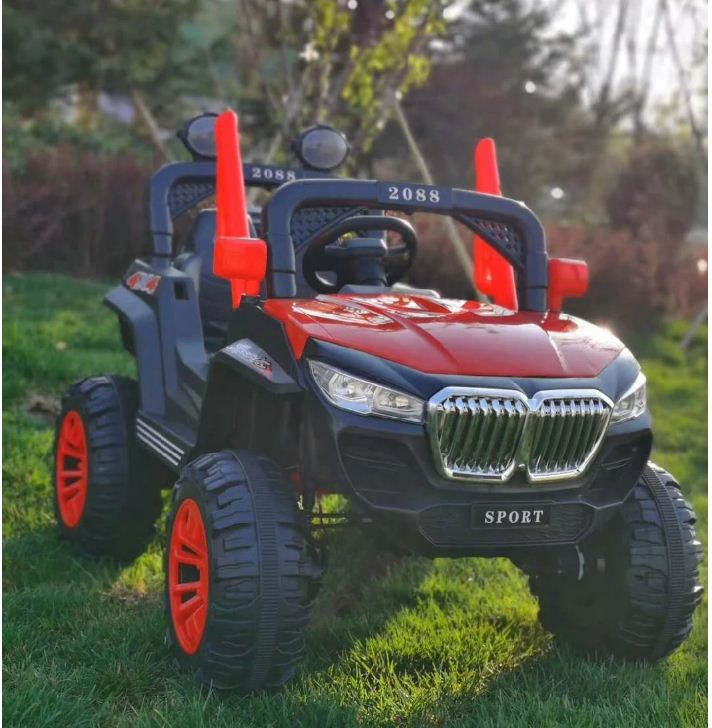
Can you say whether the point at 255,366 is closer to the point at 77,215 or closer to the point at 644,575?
the point at 644,575

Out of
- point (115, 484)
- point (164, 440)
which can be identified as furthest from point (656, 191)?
point (164, 440)

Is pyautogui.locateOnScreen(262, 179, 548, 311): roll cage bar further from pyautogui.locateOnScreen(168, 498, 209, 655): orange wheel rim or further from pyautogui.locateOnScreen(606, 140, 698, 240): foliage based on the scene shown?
pyautogui.locateOnScreen(606, 140, 698, 240): foliage

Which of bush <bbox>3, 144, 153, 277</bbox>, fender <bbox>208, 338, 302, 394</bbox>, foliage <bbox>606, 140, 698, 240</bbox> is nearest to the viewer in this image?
fender <bbox>208, 338, 302, 394</bbox>

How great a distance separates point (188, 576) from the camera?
293cm

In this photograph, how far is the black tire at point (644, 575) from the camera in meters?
2.94

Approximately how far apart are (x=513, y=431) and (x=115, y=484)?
6.12 ft

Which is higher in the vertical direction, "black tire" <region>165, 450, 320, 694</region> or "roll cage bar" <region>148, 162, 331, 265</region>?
"roll cage bar" <region>148, 162, 331, 265</region>

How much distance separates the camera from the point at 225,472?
2.74 m

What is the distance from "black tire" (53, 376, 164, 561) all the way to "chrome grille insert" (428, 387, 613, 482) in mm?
1726

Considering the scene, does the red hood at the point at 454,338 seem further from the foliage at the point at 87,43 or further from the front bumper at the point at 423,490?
the foliage at the point at 87,43

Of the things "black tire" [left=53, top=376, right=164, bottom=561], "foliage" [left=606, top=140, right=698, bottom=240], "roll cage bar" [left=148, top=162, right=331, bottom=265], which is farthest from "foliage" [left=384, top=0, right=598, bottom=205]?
"black tire" [left=53, top=376, right=164, bottom=561]

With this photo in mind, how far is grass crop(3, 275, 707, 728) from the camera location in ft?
8.80

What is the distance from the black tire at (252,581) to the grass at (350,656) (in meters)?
0.11

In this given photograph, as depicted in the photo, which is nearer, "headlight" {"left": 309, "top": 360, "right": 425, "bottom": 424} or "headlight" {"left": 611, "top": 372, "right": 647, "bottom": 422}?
"headlight" {"left": 309, "top": 360, "right": 425, "bottom": 424}
